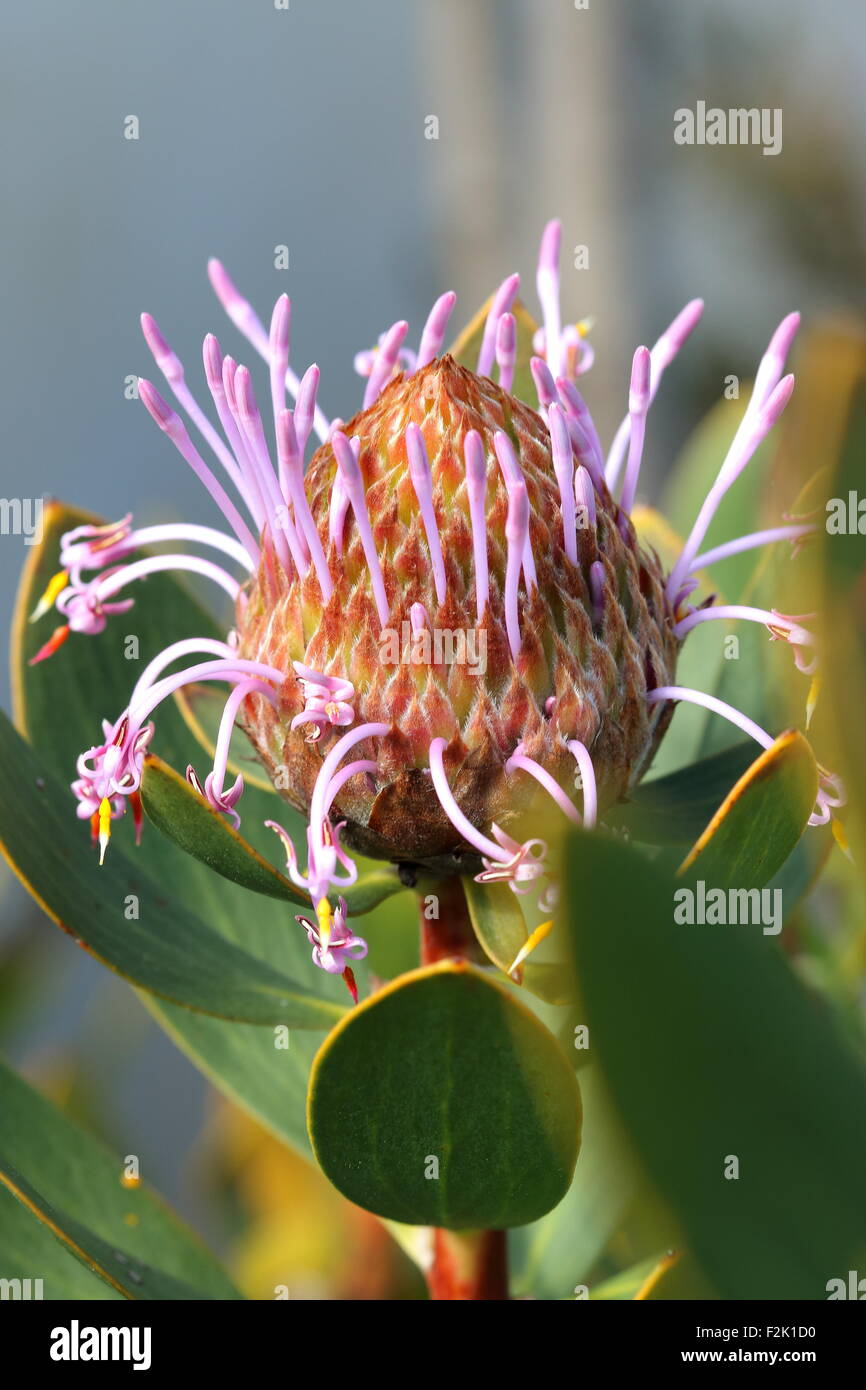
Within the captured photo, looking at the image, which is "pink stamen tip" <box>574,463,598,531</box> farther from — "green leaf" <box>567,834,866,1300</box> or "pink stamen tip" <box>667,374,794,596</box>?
"green leaf" <box>567,834,866,1300</box>

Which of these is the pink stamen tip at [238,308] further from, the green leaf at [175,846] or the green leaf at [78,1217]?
the green leaf at [78,1217]

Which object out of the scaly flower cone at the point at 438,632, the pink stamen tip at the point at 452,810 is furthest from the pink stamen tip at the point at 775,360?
the pink stamen tip at the point at 452,810

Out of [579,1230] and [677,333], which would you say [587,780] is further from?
[579,1230]

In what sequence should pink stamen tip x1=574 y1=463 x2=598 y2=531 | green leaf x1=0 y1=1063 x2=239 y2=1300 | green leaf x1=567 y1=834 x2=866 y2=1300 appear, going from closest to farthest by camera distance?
green leaf x1=567 y1=834 x2=866 y2=1300 → pink stamen tip x1=574 y1=463 x2=598 y2=531 → green leaf x1=0 y1=1063 x2=239 y2=1300

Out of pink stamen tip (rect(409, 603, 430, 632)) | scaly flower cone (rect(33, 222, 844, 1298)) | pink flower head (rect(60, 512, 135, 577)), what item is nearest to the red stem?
scaly flower cone (rect(33, 222, 844, 1298))

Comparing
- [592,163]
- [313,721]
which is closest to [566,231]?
[592,163]

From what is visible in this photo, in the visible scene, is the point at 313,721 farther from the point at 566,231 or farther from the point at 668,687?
the point at 566,231
